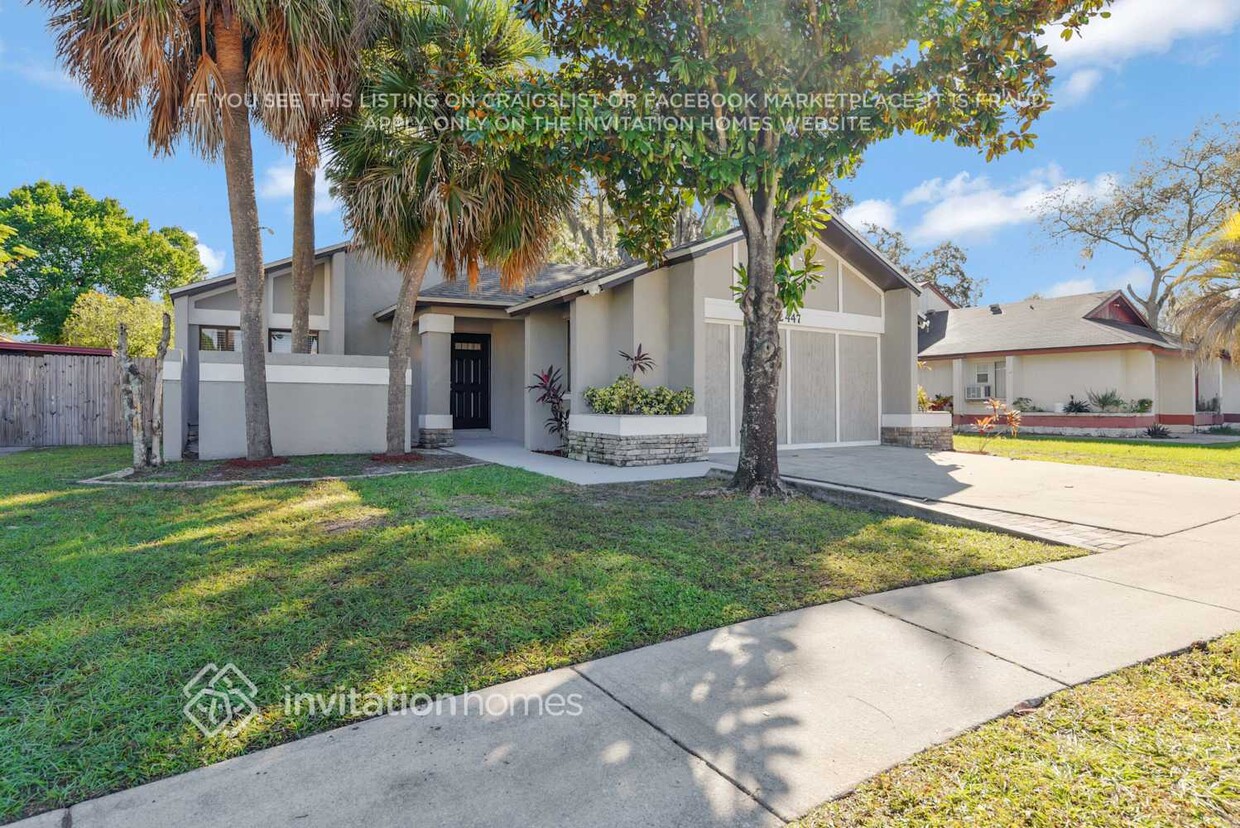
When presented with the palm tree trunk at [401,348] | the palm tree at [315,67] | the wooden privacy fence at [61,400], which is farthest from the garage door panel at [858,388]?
the wooden privacy fence at [61,400]

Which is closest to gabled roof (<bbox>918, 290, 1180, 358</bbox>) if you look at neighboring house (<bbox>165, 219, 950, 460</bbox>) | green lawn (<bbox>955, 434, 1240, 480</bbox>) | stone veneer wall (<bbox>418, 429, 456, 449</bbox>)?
green lawn (<bbox>955, 434, 1240, 480</bbox>)

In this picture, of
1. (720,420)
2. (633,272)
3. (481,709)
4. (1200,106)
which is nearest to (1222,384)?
(1200,106)

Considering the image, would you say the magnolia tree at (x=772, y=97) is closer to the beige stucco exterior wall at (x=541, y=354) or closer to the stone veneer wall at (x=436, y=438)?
the beige stucco exterior wall at (x=541, y=354)

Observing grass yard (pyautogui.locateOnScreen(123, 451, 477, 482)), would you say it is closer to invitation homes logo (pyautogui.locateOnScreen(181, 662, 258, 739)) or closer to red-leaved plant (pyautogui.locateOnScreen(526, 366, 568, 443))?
red-leaved plant (pyautogui.locateOnScreen(526, 366, 568, 443))

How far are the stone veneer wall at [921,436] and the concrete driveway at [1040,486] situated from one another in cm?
148

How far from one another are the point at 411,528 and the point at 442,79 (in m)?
6.65

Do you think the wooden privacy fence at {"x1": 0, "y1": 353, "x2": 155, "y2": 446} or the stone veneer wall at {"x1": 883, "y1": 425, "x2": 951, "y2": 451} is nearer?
the stone veneer wall at {"x1": 883, "y1": 425, "x2": 951, "y2": 451}

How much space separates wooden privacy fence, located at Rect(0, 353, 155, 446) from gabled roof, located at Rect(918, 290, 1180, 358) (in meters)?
23.0

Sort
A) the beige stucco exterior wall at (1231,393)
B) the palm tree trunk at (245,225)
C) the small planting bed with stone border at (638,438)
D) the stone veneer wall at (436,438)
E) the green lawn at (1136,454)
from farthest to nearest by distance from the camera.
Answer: the beige stucco exterior wall at (1231,393), the stone veneer wall at (436,438), the green lawn at (1136,454), the small planting bed with stone border at (638,438), the palm tree trunk at (245,225)

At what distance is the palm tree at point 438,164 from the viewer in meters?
8.71

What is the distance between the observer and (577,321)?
34.6 feet

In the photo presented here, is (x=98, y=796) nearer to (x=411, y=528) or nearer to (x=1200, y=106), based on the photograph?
(x=411, y=528)

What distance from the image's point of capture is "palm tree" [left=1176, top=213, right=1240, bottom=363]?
16.6 meters

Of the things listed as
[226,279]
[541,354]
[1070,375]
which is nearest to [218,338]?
[226,279]
